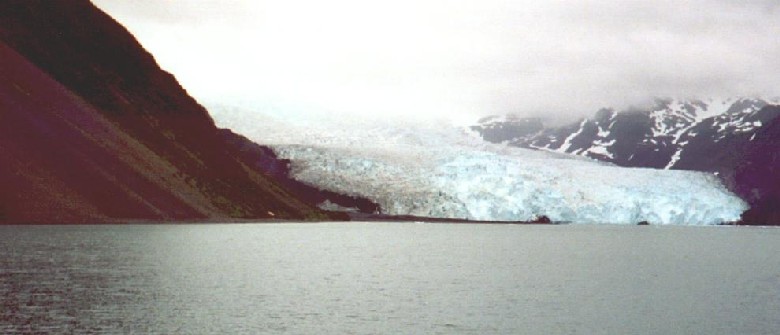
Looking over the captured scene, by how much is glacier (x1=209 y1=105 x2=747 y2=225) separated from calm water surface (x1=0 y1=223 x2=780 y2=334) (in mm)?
61301

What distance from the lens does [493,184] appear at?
13200 cm

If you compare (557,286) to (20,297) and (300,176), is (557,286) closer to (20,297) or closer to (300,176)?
(20,297)

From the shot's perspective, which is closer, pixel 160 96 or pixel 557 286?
pixel 557 286

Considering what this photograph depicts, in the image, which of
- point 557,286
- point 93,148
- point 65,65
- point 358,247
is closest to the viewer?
point 557,286

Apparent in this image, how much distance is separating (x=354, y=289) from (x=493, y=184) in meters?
92.9

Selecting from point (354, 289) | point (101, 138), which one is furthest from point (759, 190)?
point (354, 289)

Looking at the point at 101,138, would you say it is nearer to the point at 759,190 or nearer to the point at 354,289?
the point at 354,289

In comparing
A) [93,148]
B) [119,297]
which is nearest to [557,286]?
[119,297]

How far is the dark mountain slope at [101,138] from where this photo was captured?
80438 mm

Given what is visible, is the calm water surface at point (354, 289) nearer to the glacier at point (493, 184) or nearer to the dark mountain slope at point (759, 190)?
the glacier at point (493, 184)

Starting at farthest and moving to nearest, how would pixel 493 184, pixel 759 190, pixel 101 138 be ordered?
pixel 759 190 < pixel 493 184 < pixel 101 138

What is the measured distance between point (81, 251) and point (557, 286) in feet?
92.2

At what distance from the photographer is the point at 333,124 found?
16112cm

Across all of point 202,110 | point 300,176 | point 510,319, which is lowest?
point 510,319
